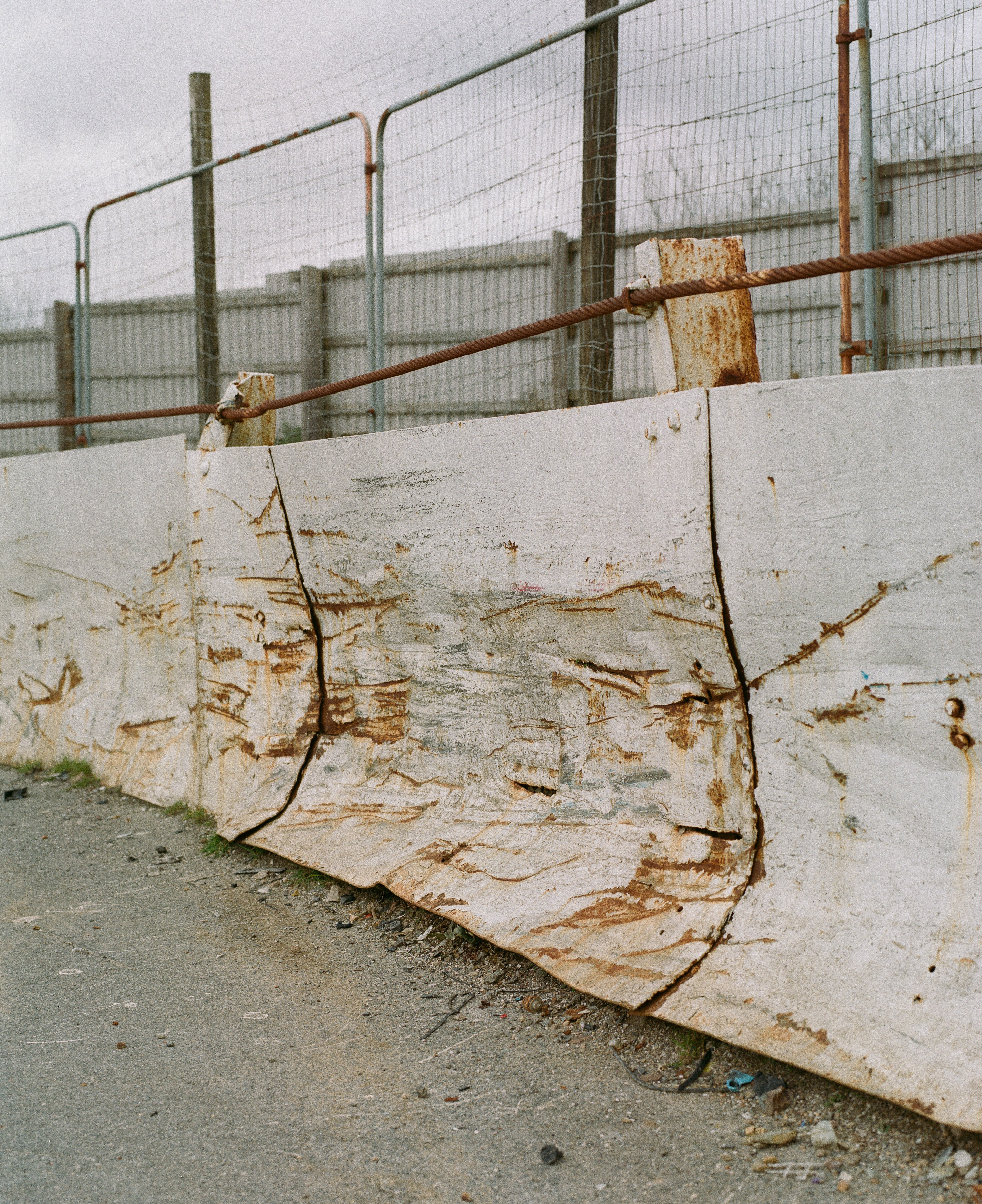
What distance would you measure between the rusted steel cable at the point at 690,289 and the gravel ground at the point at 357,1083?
1693 mm

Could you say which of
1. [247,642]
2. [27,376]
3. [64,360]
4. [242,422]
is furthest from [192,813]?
[27,376]

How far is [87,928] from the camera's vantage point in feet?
11.7

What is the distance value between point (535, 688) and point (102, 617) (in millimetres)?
2739

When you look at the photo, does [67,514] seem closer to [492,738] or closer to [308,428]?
[308,428]

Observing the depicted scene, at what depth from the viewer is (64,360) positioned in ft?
25.9

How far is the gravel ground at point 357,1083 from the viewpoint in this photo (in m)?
2.09

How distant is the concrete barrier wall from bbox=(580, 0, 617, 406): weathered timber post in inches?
38.6

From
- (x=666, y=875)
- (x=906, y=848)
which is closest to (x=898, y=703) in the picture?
(x=906, y=848)

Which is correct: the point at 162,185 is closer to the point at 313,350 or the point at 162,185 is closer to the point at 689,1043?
the point at 313,350

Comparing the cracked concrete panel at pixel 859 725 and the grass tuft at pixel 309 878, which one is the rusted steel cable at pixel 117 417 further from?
the cracked concrete panel at pixel 859 725

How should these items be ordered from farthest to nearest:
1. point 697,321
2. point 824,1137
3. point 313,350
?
point 313,350 → point 697,321 → point 824,1137

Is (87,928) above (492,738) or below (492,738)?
below

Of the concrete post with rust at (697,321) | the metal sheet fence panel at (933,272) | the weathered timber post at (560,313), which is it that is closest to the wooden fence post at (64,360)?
the weathered timber post at (560,313)

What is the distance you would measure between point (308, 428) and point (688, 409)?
11.2 ft
